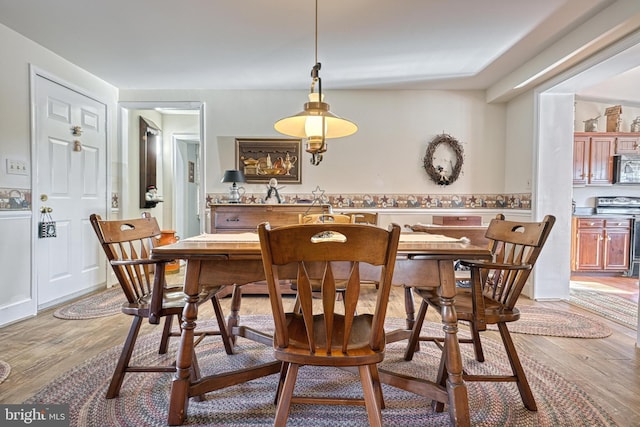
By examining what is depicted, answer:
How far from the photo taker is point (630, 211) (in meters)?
4.69

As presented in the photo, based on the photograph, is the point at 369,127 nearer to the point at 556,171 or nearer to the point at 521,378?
the point at 556,171

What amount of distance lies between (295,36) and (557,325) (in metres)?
3.15

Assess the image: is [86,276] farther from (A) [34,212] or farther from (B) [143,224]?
(B) [143,224]

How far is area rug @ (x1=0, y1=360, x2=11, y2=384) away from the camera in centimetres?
181

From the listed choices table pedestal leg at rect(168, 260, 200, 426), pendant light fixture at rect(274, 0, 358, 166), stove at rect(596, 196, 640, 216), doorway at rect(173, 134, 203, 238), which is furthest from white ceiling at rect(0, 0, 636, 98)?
stove at rect(596, 196, 640, 216)

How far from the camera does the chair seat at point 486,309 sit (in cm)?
150

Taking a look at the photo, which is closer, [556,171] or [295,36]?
[295,36]

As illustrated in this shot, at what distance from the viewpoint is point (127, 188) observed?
4172mm

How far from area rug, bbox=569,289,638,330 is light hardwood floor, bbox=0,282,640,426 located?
0.61 ft

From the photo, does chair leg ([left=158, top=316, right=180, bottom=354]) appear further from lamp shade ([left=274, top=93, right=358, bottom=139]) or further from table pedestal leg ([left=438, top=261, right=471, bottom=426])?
table pedestal leg ([left=438, top=261, right=471, bottom=426])

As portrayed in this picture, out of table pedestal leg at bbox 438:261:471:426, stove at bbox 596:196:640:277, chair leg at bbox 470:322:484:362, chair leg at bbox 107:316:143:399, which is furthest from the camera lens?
stove at bbox 596:196:640:277

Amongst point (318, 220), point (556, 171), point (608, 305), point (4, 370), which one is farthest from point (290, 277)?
point (608, 305)

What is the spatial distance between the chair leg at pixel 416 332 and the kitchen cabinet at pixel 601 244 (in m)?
3.88

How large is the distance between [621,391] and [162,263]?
2.33 meters
